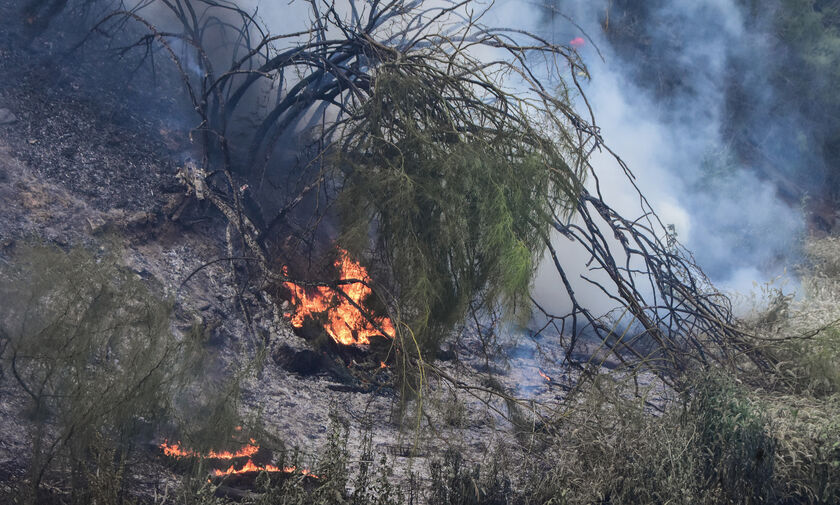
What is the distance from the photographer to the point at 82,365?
9.22 ft

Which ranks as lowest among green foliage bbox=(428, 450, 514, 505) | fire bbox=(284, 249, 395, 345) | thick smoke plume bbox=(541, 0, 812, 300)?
green foliage bbox=(428, 450, 514, 505)

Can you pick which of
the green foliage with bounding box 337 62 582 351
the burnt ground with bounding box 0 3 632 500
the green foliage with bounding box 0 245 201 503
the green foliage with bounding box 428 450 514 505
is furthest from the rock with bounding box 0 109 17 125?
the green foliage with bounding box 428 450 514 505

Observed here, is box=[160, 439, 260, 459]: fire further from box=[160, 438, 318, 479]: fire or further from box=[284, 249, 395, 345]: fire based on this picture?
box=[284, 249, 395, 345]: fire

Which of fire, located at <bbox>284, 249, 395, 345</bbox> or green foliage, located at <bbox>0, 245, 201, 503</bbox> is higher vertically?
fire, located at <bbox>284, 249, 395, 345</bbox>

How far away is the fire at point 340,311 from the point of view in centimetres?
452

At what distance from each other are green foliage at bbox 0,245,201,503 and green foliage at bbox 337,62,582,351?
4.34 feet

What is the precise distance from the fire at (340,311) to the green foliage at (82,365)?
144 cm

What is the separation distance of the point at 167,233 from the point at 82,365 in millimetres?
2363

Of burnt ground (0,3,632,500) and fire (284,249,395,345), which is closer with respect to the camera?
burnt ground (0,3,632,500)

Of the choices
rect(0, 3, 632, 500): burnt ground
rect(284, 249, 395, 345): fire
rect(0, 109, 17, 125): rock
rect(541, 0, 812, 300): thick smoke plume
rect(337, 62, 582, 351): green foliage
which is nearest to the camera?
rect(337, 62, 582, 351): green foliage

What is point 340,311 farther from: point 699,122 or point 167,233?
point 699,122

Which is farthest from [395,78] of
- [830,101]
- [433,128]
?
[830,101]

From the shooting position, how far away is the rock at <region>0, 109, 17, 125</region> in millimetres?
4828

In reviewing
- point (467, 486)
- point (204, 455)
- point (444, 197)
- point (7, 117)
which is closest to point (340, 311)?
point (444, 197)
